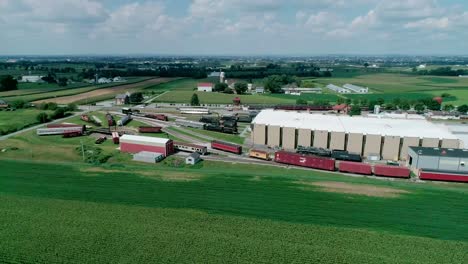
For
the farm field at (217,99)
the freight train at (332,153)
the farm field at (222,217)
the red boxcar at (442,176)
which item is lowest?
the farm field at (222,217)

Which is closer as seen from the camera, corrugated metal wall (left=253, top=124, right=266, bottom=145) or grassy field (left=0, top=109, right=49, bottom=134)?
corrugated metal wall (left=253, top=124, right=266, bottom=145)

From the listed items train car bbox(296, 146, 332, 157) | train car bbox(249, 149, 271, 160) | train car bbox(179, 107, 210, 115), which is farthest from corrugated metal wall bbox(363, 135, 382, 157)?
train car bbox(179, 107, 210, 115)

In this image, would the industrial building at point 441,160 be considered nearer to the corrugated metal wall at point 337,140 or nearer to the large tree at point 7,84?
the corrugated metal wall at point 337,140

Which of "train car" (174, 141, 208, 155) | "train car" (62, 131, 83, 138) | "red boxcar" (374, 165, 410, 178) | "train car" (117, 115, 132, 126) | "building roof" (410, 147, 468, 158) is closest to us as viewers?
"red boxcar" (374, 165, 410, 178)

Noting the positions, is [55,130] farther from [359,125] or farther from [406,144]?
[406,144]

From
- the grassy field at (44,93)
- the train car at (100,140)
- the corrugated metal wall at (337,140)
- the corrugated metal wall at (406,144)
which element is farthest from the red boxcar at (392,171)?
the grassy field at (44,93)

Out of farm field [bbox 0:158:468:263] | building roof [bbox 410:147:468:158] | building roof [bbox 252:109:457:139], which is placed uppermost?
building roof [bbox 252:109:457:139]

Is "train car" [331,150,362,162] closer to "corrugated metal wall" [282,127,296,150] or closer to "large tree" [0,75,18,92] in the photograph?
"corrugated metal wall" [282,127,296,150]
